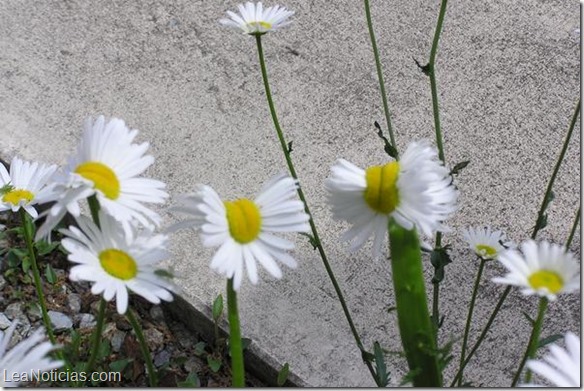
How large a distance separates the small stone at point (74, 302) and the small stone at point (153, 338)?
156 mm

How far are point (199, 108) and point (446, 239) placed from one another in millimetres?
727

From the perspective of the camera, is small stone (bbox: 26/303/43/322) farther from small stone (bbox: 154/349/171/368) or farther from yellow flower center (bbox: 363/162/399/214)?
yellow flower center (bbox: 363/162/399/214)

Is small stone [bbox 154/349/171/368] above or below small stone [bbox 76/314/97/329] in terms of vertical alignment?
below

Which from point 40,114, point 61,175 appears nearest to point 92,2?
point 40,114

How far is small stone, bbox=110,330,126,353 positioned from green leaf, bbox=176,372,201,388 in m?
0.17

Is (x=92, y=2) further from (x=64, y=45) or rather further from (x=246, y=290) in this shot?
(x=246, y=290)

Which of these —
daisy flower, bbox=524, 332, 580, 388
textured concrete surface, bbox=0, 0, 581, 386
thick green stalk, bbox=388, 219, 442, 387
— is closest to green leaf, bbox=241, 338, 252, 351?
textured concrete surface, bbox=0, 0, 581, 386

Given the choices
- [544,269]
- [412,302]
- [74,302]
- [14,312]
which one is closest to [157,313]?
[74,302]

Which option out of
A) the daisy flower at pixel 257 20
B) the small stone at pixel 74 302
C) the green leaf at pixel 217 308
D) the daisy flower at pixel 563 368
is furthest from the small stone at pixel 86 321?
the daisy flower at pixel 563 368

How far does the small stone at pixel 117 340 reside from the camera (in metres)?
1.65

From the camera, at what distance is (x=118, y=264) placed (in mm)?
901

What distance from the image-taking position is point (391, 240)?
104 centimetres

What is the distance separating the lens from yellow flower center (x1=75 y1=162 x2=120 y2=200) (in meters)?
0.89

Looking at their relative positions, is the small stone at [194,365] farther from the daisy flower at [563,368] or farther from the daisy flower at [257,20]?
the daisy flower at [563,368]
